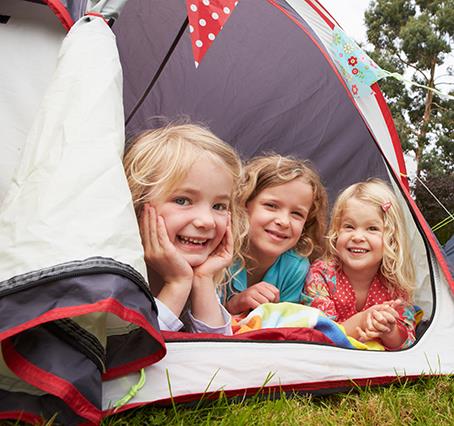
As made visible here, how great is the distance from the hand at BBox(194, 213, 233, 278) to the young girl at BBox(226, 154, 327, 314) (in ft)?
0.92

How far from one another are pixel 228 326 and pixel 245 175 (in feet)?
2.43

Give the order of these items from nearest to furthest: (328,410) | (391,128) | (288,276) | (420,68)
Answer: (328,410) < (288,276) < (391,128) < (420,68)

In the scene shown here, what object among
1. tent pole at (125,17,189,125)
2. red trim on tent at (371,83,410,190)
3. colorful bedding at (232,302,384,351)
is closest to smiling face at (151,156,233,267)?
colorful bedding at (232,302,384,351)

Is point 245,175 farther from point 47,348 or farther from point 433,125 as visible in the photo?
point 433,125

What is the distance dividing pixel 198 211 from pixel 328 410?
0.61m

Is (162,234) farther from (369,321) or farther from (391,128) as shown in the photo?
(391,128)

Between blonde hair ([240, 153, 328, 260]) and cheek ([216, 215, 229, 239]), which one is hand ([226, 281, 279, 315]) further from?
cheek ([216, 215, 229, 239])

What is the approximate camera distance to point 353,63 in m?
2.08

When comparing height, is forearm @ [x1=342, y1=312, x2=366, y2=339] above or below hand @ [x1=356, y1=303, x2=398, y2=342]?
below

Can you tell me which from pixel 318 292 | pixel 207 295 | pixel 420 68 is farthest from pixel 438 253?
pixel 420 68

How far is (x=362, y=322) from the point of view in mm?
1977

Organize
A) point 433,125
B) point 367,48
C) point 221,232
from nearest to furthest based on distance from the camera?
point 221,232
point 433,125
point 367,48

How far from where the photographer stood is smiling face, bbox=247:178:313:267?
2.11 m

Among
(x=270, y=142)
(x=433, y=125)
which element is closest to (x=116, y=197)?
(x=270, y=142)
